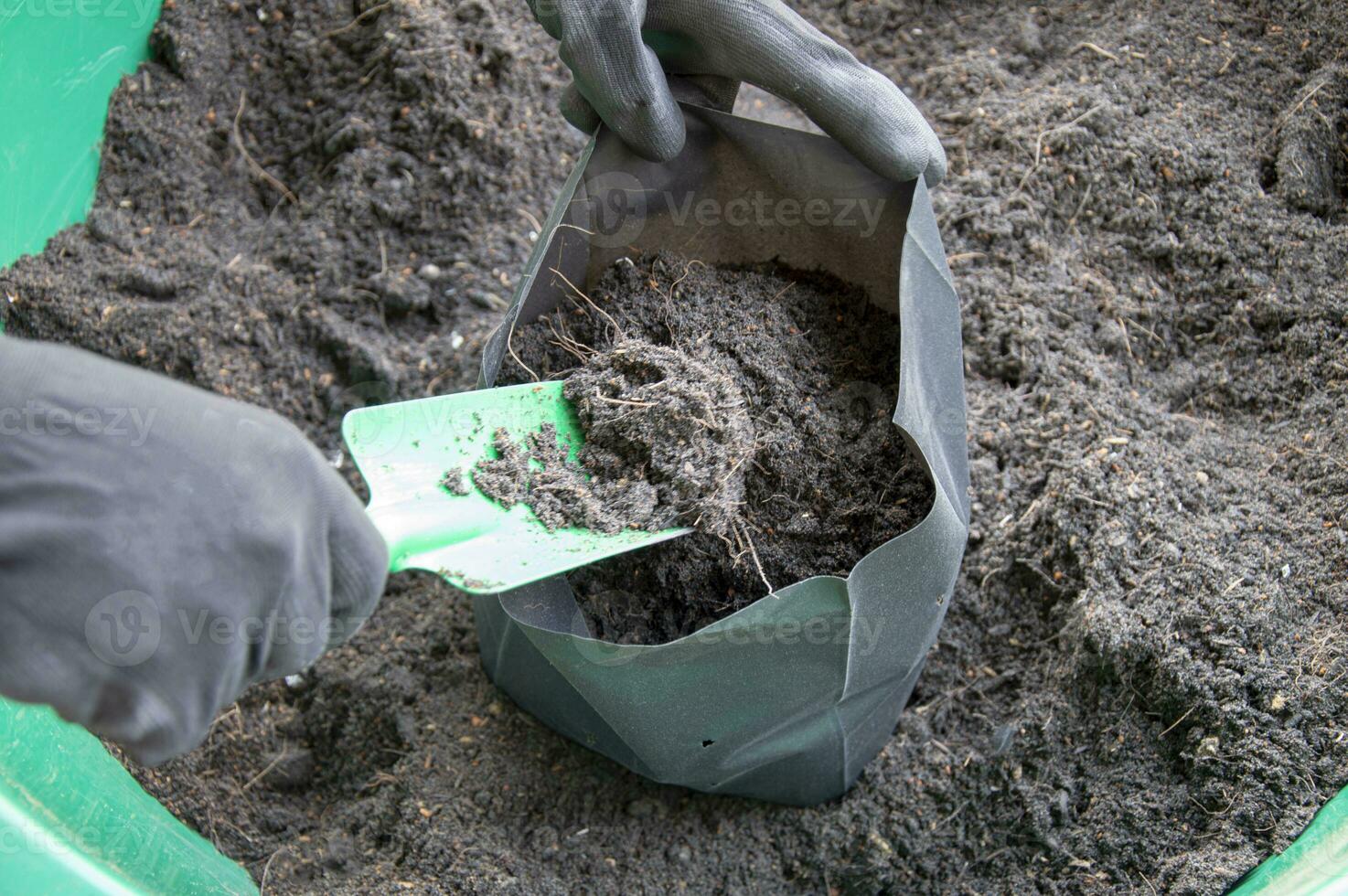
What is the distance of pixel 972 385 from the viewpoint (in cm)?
140

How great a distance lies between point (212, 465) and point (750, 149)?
76 cm

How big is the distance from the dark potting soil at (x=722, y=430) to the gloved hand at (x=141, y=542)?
36 cm

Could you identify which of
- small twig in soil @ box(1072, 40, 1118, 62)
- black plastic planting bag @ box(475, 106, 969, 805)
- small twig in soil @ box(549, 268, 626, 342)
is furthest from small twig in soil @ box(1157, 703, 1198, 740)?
small twig in soil @ box(1072, 40, 1118, 62)

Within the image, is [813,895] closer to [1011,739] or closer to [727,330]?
[1011,739]

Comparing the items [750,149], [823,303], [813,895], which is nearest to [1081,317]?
[823,303]

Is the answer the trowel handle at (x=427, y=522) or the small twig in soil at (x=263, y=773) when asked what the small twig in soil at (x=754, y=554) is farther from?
the small twig in soil at (x=263, y=773)

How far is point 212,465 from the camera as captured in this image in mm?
727

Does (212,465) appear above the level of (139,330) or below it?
above

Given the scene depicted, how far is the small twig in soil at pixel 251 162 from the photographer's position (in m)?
1.53
